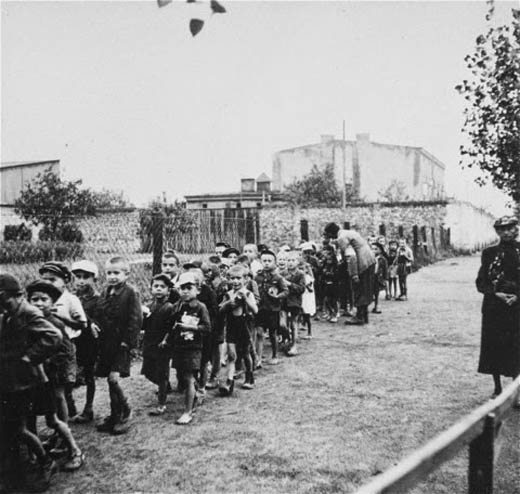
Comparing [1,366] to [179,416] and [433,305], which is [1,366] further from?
[433,305]

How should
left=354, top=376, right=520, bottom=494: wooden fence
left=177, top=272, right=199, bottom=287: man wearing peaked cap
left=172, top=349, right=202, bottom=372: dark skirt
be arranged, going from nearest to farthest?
left=354, top=376, right=520, bottom=494: wooden fence, left=172, top=349, right=202, bottom=372: dark skirt, left=177, top=272, right=199, bottom=287: man wearing peaked cap

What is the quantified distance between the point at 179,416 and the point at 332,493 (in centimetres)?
226

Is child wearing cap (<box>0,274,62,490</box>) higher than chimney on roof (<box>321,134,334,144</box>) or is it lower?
lower

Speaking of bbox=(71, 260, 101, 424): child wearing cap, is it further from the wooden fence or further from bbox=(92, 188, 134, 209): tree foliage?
bbox=(92, 188, 134, 209): tree foliage

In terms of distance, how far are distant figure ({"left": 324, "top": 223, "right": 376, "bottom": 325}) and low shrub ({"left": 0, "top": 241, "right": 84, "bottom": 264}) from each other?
4.63 m

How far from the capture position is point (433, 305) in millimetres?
14078

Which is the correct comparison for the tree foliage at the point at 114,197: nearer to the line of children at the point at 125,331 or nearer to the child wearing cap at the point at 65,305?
the line of children at the point at 125,331

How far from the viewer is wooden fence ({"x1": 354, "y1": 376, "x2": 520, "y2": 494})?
1766 millimetres

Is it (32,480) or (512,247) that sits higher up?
(512,247)

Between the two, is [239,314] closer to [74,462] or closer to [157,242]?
[74,462]

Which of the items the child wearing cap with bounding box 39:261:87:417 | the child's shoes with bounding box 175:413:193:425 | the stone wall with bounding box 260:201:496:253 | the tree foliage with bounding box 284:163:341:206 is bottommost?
the child's shoes with bounding box 175:413:193:425

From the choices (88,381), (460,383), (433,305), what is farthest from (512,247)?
(433,305)

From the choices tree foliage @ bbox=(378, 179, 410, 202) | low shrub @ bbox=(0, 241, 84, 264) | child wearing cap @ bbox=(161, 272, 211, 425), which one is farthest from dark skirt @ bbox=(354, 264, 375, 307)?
tree foliage @ bbox=(378, 179, 410, 202)

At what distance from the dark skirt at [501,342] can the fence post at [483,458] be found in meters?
3.76
